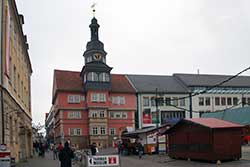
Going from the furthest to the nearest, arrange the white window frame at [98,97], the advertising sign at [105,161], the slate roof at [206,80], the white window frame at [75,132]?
the slate roof at [206,80] → the white window frame at [98,97] → the white window frame at [75,132] → the advertising sign at [105,161]

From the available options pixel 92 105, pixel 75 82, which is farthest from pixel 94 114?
pixel 75 82

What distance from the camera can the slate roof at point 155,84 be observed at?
9062cm

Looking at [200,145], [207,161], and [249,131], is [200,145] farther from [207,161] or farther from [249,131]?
[249,131]

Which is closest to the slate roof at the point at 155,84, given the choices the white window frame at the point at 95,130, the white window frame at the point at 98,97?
the white window frame at the point at 98,97

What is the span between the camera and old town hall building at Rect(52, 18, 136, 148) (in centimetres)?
8081

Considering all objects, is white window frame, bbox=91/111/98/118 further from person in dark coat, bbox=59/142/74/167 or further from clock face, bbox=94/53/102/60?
person in dark coat, bbox=59/142/74/167

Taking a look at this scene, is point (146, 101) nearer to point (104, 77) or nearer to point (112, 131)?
point (112, 131)

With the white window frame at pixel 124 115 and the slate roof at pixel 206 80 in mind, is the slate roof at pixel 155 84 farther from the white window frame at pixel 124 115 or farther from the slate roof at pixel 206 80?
the white window frame at pixel 124 115

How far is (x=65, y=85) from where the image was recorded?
8381 cm

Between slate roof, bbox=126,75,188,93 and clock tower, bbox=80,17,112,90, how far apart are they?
8930 millimetres

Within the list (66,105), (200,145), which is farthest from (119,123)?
(200,145)

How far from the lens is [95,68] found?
268ft

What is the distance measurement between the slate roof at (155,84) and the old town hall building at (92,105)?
5737 millimetres

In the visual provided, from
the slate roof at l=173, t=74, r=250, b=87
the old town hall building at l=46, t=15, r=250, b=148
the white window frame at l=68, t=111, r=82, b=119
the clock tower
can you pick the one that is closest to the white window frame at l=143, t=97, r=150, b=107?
the old town hall building at l=46, t=15, r=250, b=148
